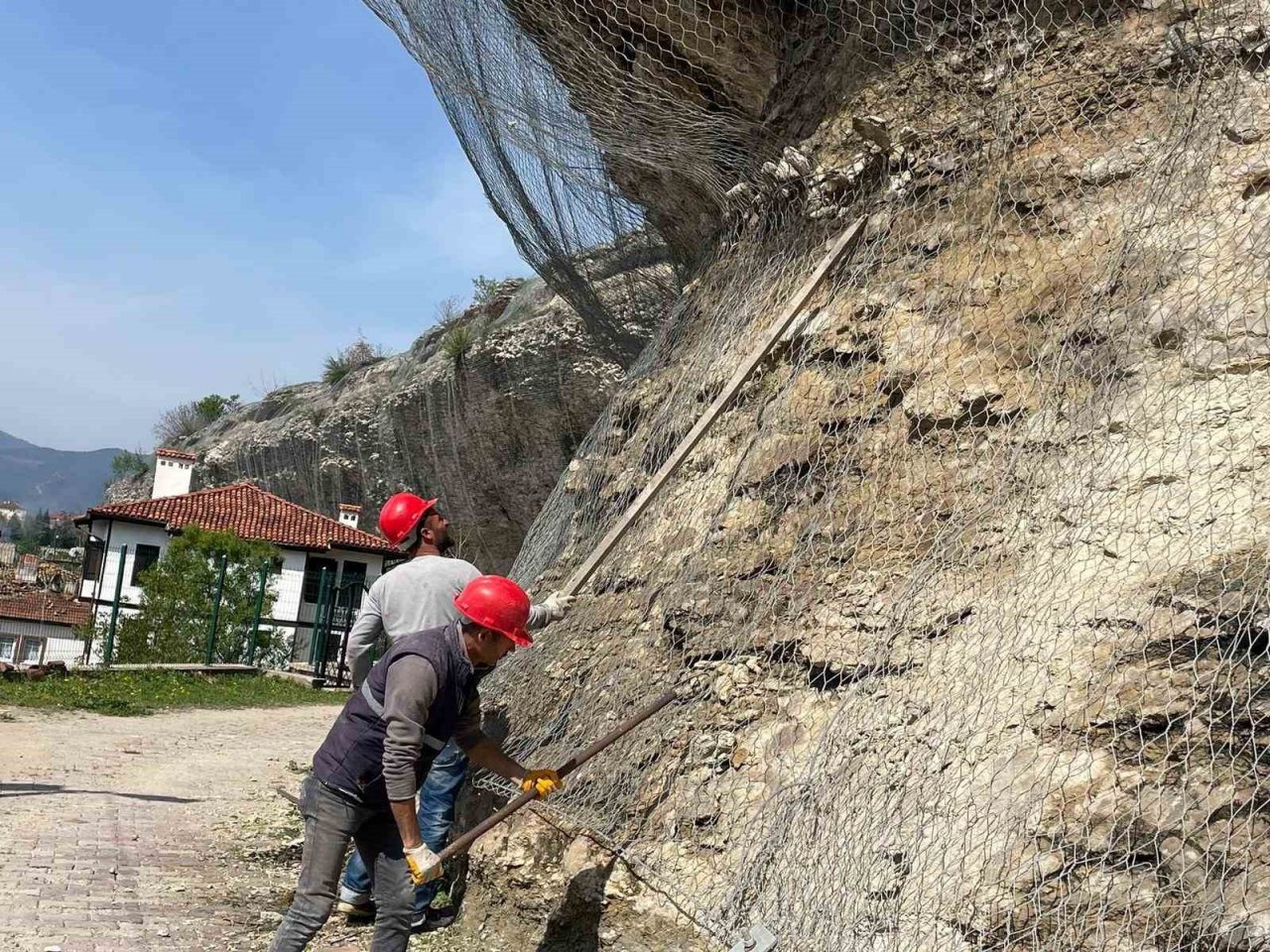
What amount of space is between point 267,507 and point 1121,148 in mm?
24173

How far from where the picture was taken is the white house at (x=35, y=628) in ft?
103

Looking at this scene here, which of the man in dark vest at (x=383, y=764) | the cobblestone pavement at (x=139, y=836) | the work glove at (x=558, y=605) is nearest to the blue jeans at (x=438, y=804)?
the cobblestone pavement at (x=139, y=836)

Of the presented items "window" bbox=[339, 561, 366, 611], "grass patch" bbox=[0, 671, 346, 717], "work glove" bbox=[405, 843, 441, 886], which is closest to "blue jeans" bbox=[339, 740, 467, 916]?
"work glove" bbox=[405, 843, 441, 886]

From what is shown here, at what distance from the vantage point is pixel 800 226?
4.79 meters

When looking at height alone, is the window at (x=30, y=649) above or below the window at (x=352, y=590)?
below

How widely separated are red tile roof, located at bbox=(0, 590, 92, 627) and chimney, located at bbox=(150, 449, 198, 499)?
19.0 ft

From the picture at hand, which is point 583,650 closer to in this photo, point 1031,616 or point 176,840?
point 1031,616

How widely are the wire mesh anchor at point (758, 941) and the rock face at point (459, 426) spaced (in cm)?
1171

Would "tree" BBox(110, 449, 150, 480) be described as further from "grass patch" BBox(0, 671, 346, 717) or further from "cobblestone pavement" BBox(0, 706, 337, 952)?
"cobblestone pavement" BBox(0, 706, 337, 952)

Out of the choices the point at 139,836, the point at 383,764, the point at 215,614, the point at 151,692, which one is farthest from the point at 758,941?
the point at 215,614

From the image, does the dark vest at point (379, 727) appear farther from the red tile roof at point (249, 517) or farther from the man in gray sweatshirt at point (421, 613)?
the red tile roof at point (249, 517)

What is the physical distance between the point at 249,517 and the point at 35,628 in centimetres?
1126

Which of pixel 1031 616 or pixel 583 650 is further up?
pixel 1031 616

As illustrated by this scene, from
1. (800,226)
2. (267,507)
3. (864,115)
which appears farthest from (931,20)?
(267,507)
